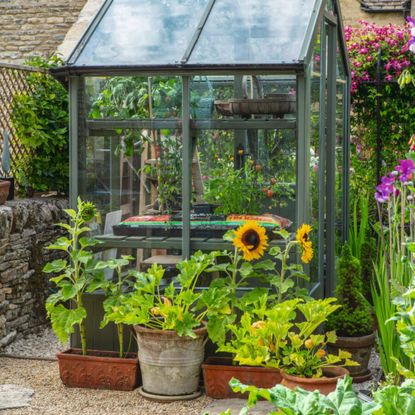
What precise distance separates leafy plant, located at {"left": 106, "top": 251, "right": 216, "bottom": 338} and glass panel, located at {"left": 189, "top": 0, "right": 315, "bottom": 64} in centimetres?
126

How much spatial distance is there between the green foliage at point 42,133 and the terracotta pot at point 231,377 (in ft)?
10.6

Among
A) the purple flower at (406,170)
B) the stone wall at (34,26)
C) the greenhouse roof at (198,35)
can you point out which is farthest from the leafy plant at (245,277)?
the stone wall at (34,26)

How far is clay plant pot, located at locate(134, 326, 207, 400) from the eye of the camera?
17.0 ft

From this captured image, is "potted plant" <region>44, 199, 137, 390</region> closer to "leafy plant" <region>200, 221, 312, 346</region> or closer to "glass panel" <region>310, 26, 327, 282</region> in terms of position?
"leafy plant" <region>200, 221, 312, 346</region>

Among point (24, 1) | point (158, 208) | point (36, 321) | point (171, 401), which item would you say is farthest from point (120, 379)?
point (24, 1)

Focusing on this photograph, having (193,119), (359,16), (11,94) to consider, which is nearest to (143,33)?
(193,119)

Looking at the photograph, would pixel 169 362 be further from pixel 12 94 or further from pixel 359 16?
pixel 359 16

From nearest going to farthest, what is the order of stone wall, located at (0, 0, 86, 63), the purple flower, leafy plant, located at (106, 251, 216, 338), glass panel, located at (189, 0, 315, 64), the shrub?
1. the purple flower
2. leafy plant, located at (106, 251, 216, 338)
3. glass panel, located at (189, 0, 315, 64)
4. the shrub
5. stone wall, located at (0, 0, 86, 63)

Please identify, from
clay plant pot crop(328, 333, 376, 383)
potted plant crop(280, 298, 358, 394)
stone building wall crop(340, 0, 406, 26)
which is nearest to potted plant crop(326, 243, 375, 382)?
clay plant pot crop(328, 333, 376, 383)

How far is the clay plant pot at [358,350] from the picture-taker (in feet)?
18.6

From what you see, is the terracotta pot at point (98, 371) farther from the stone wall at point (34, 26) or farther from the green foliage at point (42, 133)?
the stone wall at point (34, 26)

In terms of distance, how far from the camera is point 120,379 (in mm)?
5410

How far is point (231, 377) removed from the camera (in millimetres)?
5207

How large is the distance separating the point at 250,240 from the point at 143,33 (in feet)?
5.42
